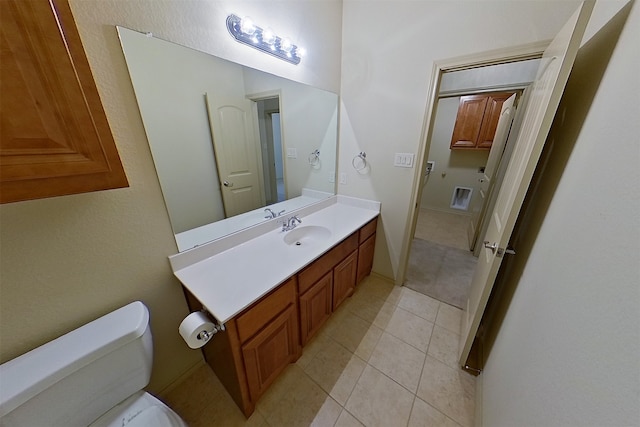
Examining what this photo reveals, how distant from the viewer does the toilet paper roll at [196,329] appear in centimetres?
86

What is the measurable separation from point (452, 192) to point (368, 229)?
302 cm

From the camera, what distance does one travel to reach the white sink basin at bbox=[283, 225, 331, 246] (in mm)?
1563

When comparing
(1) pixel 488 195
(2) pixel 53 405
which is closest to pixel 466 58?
(1) pixel 488 195

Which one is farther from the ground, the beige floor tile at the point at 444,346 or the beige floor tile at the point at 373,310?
the beige floor tile at the point at 373,310

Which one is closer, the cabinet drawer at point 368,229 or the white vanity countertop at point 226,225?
the white vanity countertop at point 226,225

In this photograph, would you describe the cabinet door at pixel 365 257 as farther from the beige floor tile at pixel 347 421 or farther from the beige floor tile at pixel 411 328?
the beige floor tile at pixel 347 421

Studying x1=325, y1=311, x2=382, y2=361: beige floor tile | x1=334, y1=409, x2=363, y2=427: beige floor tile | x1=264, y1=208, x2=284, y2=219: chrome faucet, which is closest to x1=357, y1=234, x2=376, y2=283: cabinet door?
x1=325, y1=311, x2=382, y2=361: beige floor tile

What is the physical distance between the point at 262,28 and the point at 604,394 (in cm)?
184

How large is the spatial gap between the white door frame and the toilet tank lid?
188 cm

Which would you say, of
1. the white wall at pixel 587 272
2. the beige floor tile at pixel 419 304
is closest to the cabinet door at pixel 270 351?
the white wall at pixel 587 272

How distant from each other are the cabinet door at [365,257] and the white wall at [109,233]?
1.35 metres

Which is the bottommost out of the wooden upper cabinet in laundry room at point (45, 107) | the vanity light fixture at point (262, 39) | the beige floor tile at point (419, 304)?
the beige floor tile at point (419, 304)

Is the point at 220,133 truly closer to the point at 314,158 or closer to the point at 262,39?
the point at 262,39

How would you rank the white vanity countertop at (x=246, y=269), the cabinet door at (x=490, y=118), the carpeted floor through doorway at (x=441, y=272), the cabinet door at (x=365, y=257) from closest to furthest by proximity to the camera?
the white vanity countertop at (x=246, y=269), the cabinet door at (x=365, y=257), the carpeted floor through doorway at (x=441, y=272), the cabinet door at (x=490, y=118)
